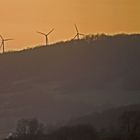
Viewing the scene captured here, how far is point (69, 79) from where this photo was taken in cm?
2339

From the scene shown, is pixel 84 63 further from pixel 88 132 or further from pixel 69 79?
pixel 88 132

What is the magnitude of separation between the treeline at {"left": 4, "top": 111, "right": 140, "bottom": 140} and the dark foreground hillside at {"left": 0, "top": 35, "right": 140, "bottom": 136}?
356cm

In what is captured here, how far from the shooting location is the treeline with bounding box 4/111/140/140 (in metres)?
14.8

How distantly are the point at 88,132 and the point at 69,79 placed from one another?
7949 millimetres

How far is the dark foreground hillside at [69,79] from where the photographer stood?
69.5 feet

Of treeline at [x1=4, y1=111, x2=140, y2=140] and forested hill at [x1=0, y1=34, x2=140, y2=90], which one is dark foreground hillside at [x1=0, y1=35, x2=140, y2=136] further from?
treeline at [x1=4, y1=111, x2=140, y2=140]

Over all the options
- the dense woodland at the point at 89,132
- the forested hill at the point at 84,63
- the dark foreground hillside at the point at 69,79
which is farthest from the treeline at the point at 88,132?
the forested hill at the point at 84,63

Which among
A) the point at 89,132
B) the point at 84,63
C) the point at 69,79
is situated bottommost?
the point at 89,132

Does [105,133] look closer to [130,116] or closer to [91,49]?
[130,116]

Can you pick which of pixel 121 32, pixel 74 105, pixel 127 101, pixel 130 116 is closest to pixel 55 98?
pixel 74 105

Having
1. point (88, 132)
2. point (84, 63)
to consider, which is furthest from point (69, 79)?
point (88, 132)

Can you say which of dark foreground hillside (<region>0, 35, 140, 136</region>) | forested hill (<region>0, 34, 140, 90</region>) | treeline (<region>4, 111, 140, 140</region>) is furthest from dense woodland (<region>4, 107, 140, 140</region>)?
forested hill (<region>0, 34, 140, 90</region>)

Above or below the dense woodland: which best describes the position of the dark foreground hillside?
above

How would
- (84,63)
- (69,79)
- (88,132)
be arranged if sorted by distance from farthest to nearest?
(84,63)
(69,79)
(88,132)
